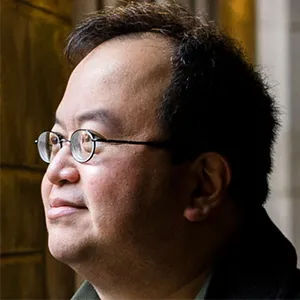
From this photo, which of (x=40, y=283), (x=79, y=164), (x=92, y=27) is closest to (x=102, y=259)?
(x=79, y=164)

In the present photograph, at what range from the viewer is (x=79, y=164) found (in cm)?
138

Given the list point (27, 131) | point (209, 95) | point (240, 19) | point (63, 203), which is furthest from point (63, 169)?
point (240, 19)

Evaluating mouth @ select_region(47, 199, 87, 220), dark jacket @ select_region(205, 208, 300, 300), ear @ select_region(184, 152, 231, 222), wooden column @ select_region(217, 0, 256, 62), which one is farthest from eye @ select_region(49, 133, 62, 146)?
wooden column @ select_region(217, 0, 256, 62)

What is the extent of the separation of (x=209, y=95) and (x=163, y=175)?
6.0 inches

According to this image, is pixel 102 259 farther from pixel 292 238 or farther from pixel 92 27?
pixel 292 238

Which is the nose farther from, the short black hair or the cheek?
the short black hair

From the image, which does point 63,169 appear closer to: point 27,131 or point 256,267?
point 256,267

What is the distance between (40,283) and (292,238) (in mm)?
894

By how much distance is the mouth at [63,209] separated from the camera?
1360 millimetres

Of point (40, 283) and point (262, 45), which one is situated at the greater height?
point (262, 45)

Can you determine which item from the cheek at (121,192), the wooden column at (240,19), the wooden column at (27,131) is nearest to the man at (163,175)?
the cheek at (121,192)

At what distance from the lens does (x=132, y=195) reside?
53.6 inches

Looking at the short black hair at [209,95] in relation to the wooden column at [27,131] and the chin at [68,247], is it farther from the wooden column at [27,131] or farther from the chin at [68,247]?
the wooden column at [27,131]

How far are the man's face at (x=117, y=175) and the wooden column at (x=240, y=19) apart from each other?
107 centimetres
